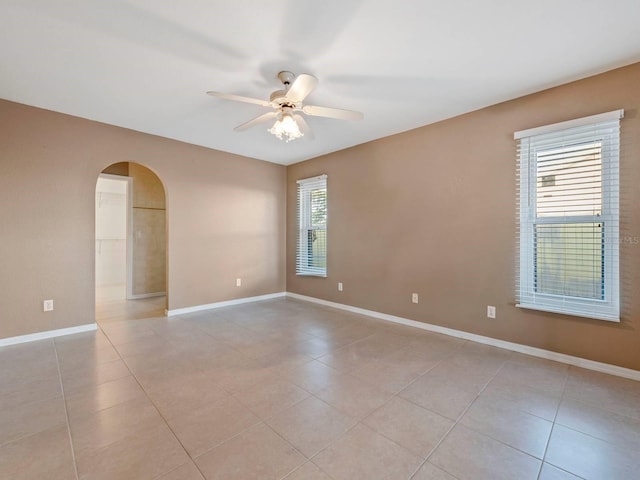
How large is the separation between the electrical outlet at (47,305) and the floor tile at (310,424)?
3.06 metres

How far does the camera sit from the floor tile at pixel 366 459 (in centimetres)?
140

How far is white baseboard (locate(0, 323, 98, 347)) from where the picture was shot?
298 centimetres

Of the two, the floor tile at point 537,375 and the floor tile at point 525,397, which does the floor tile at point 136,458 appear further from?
the floor tile at point 537,375

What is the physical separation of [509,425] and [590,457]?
363 mm

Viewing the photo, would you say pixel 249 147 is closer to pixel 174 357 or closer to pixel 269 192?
pixel 269 192

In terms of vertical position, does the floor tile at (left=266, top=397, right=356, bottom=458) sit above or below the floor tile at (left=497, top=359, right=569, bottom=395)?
below

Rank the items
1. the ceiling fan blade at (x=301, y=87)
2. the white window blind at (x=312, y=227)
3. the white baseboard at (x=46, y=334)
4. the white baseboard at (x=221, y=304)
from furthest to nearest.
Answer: the white window blind at (x=312, y=227), the white baseboard at (x=221, y=304), the white baseboard at (x=46, y=334), the ceiling fan blade at (x=301, y=87)

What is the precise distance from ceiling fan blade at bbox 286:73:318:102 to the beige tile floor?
7.41 ft

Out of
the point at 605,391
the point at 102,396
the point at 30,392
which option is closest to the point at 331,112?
the point at 102,396

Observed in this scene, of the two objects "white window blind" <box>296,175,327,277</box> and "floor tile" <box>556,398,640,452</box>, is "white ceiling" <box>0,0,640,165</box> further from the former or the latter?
"floor tile" <box>556,398,640,452</box>

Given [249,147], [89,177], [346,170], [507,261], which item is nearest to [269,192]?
[249,147]

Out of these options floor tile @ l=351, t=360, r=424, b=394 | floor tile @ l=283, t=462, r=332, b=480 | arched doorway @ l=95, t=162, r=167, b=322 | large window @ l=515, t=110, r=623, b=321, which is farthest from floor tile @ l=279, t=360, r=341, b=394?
arched doorway @ l=95, t=162, r=167, b=322

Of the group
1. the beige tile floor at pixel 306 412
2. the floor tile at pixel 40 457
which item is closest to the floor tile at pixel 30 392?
the beige tile floor at pixel 306 412

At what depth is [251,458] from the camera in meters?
1.50
